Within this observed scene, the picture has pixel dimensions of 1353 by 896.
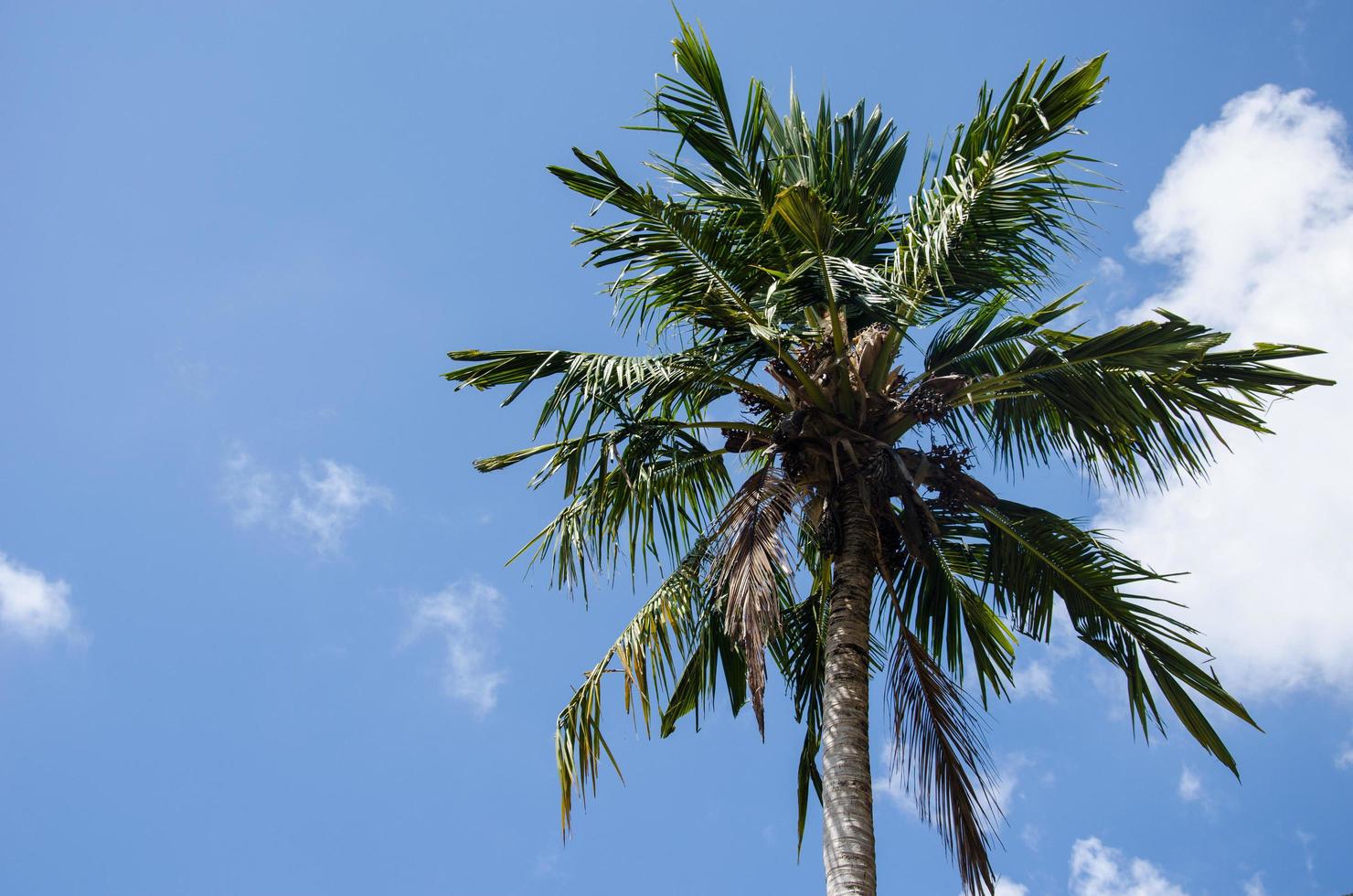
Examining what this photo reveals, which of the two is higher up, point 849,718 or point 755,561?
point 755,561

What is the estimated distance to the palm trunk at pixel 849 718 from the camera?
20.8 feet

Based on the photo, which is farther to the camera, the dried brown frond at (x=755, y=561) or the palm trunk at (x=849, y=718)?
the dried brown frond at (x=755, y=561)

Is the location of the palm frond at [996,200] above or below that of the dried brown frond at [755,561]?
above

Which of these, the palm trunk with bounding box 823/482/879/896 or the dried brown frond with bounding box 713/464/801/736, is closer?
the palm trunk with bounding box 823/482/879/896

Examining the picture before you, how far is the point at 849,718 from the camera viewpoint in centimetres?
691

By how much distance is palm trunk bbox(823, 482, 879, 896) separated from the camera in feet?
20.8

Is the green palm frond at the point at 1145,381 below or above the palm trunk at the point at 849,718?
above

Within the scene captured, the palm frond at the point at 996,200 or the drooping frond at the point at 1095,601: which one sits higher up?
the palm frond at the point at 996,200

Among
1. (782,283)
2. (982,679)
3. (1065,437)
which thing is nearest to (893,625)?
(982,679)

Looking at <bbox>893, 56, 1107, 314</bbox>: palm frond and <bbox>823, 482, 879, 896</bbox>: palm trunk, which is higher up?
<bbox>893, 56, 1107, 314</bbox>: palm frond

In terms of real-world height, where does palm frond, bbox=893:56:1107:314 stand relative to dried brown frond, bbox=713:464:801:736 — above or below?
above

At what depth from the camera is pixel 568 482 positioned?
813 cm

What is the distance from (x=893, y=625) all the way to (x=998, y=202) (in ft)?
10.6

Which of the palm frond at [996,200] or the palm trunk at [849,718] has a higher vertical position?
the palm frond at [996,200]
